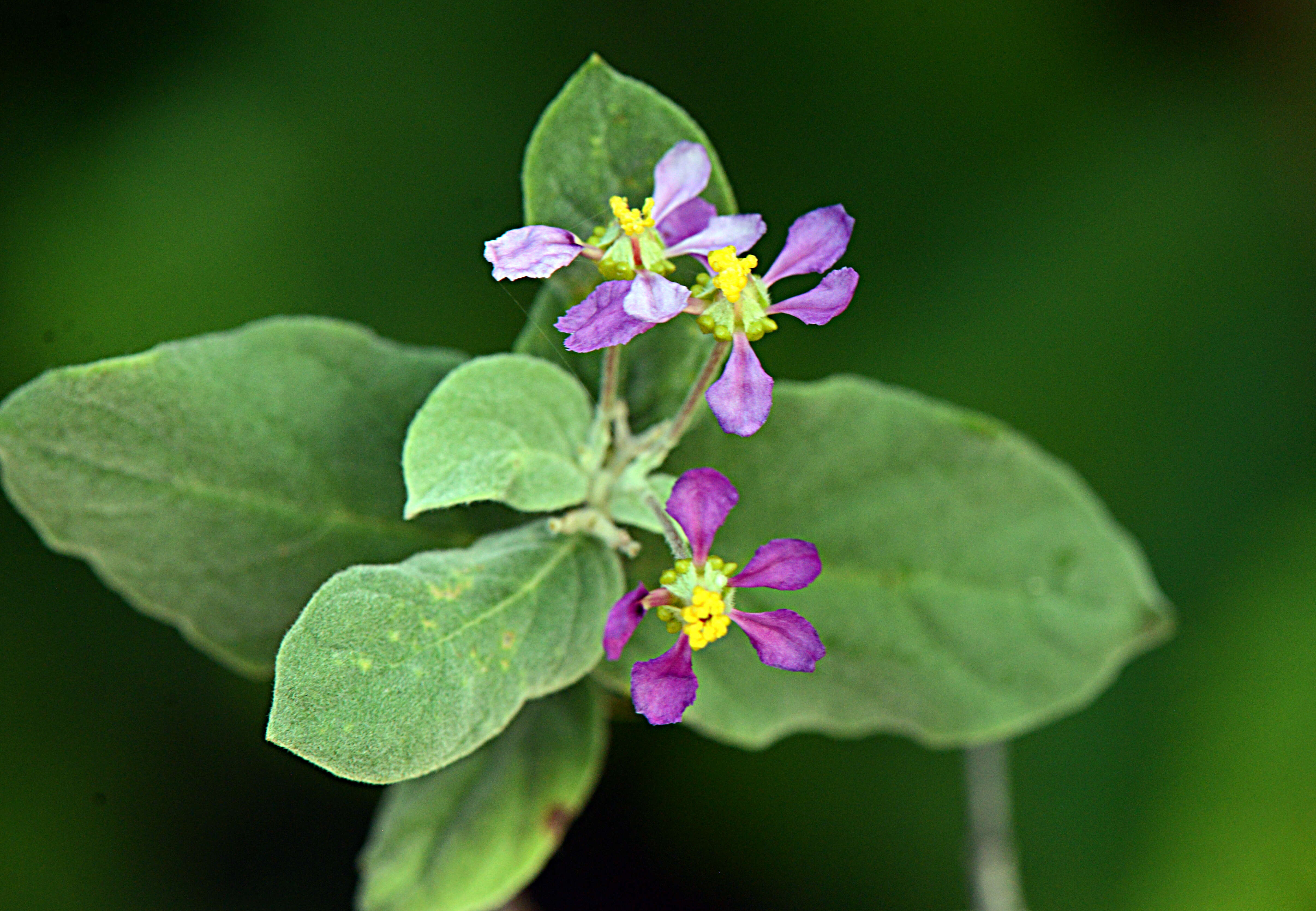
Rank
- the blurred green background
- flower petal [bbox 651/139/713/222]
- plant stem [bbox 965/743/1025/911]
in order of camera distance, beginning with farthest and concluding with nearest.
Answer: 1. the blurred green background
2. plant stem [bbox 965/743/1025/911]
3. flower petal [bbox 651/139/713/222]

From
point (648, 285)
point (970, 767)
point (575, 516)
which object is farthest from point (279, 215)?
point (970, 767)

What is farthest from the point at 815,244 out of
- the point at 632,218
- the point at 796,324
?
the point at 796,324

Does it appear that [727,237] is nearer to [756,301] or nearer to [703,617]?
[756,301]

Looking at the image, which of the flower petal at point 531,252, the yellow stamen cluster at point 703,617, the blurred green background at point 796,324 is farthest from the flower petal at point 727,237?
the blurred green background at point 796,324

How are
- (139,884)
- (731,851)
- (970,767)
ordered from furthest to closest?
1. (731,851)
2. (139,884)
3. (970,767)

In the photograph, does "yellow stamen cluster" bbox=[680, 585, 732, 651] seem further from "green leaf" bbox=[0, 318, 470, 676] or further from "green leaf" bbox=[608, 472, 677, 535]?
"green leaf" bbox=[0, 318, 470, 676]

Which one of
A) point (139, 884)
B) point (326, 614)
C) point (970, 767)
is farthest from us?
point (139, 884)

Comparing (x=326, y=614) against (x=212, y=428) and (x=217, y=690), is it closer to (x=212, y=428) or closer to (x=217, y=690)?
(x=212, y=428)

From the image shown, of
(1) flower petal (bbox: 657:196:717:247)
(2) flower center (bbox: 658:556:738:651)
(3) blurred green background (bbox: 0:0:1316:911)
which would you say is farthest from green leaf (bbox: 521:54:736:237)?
(3) blurred green background (bbox: 0:0:1316:911)
